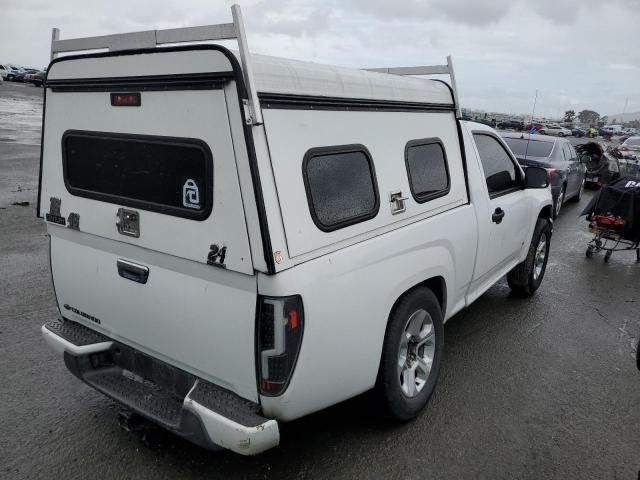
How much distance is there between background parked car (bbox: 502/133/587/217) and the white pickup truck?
7381mm

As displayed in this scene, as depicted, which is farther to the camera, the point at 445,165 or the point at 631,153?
the point at 631,153

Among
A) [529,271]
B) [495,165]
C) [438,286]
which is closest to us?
[438,286]

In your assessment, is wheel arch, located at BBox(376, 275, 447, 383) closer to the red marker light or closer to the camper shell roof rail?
the camper shell roof rail

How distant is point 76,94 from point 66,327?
1.47 m

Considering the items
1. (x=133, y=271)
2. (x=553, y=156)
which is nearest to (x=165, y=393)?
(x=133, y=271)

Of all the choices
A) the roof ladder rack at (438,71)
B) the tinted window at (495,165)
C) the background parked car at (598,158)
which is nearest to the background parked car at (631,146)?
the background parked car at (598,158)

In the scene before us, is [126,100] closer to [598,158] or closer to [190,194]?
[190,194]

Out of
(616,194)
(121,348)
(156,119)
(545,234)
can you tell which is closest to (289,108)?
(156,119)

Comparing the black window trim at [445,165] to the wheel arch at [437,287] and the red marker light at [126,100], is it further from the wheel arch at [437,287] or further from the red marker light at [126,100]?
the red marker light at [126,100]

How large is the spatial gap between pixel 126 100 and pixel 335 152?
1.12 metres

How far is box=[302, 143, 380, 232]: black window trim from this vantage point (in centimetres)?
249

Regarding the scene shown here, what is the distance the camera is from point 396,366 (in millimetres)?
3070

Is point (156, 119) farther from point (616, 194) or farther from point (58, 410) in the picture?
point (616, 194)

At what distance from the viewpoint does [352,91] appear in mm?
2859
